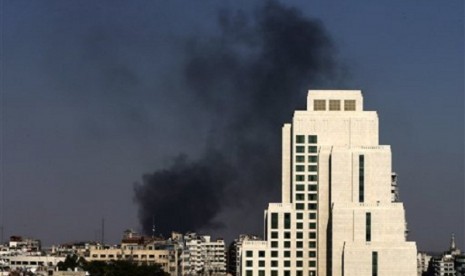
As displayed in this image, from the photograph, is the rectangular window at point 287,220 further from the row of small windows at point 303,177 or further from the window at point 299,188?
the row of small windows at point 303,177

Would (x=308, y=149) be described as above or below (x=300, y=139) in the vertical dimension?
below

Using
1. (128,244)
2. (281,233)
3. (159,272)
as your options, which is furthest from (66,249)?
(281,233)

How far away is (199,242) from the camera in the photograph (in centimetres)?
19725

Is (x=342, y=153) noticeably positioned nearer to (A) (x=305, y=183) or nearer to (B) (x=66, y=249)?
(A) (x=305, y=183)

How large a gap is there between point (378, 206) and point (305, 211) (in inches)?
232

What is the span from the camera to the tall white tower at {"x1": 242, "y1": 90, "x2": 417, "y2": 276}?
8550 cm

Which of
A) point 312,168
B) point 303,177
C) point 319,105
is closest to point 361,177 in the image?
point 312,168

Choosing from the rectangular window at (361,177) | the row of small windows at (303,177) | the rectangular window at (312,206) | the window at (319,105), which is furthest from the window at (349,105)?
the rectangular window at (312,206)

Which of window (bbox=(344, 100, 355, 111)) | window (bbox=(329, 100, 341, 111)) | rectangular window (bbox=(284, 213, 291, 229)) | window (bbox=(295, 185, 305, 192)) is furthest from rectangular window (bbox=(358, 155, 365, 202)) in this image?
rectangular window (bbox=(284, 213, 291, 229))

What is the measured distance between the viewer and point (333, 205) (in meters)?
87.1

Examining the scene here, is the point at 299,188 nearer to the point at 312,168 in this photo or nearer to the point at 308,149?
the point at 312,168

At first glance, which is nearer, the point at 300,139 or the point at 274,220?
the point at 274,220

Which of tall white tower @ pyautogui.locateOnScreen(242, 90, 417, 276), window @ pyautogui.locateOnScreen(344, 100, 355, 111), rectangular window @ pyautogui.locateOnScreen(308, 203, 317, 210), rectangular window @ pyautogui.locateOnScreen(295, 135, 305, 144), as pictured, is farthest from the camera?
window @ pyautogui.locateOnScreen(344, 100, 355, 111)

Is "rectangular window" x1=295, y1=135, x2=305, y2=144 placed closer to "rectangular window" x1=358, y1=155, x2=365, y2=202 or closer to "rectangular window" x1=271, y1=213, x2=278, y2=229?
"rectangular window" x1=358, y1=155, x2=365, y2=202
